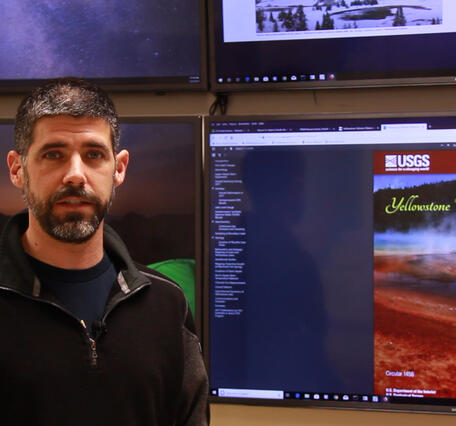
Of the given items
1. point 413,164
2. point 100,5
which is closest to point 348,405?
point 413,164

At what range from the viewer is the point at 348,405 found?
55.7 inches

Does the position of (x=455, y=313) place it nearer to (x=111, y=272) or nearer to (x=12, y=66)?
(x=111, y=272)

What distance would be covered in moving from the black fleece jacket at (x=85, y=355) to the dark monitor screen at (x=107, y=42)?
607 millimetres

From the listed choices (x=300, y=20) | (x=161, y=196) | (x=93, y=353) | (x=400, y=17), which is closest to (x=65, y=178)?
(x=93, y=353)

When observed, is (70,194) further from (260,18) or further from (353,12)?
(353,12)

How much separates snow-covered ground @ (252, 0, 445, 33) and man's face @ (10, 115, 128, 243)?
0.67 meters

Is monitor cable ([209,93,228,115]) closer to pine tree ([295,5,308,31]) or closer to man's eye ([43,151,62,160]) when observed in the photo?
pine tree ([295,5,308,31])

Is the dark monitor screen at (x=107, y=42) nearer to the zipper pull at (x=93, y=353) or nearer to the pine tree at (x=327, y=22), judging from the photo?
the pine tree at (x=327, y=22)

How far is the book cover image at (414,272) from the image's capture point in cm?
139

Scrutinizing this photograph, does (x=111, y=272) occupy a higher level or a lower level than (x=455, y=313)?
higher

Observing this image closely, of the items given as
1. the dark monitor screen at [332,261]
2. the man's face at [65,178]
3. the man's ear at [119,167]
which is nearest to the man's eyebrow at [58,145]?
the man's face at [65,178]

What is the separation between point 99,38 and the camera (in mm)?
1531

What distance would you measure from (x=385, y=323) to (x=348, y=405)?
0.22 meters

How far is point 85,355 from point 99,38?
915 mm
